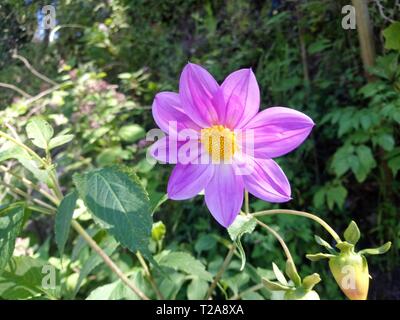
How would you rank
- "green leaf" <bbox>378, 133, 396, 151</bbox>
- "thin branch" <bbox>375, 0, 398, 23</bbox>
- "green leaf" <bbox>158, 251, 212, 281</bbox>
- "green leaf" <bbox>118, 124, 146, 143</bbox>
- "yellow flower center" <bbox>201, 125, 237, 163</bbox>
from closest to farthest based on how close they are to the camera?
"yellow flower center" <bbox>201, 125, 237, 163</bbox> → "green leaf" <bbox>158, 251, 212, 281</bbox> → "green leaf" <bbox>378, 133, 396, 151</bbox> → "thin branch" <bbox>375, 0, 398, 23</bbox> → "green leaf" <bbox>118, 124, 146, 143</bbox>

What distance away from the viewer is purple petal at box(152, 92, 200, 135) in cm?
58

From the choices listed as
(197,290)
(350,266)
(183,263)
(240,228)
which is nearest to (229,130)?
(240,228)

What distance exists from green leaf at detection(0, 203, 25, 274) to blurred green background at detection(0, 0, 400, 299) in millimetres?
416

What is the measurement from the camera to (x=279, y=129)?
57 centimetres

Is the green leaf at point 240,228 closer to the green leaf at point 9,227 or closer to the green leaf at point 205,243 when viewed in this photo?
the green leaf at point 9,227

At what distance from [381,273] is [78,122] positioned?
1.25 metres

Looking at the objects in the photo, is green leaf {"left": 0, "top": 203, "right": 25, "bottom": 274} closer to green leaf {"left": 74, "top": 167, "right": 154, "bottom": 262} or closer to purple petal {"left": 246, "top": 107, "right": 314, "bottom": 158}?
green leaf {"left": 74, "top": 167, "right": 154, "bottom": 262}

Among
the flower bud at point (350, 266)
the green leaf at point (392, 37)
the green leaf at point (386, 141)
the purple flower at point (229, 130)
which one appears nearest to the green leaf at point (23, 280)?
the purple flower at point (229, 130)

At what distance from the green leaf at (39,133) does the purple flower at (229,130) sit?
22 centimetres

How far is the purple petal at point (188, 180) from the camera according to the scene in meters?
0.59

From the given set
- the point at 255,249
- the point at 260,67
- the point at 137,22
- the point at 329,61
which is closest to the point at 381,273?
the point at 255,249

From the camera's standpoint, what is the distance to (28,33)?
1631 millimetres

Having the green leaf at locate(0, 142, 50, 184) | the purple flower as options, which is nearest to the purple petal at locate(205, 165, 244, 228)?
the purple flower
